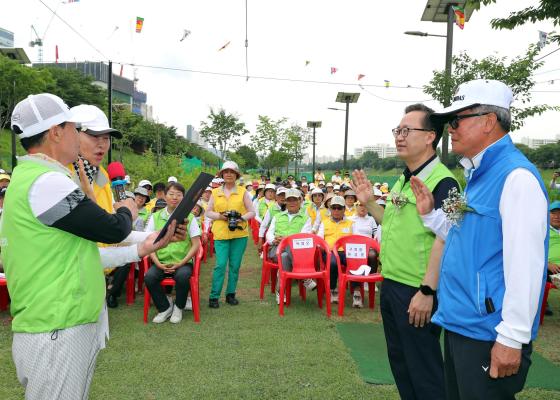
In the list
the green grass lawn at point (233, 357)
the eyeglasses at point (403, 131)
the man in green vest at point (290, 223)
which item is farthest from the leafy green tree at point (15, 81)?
the eyeglasses at point (403, 131)

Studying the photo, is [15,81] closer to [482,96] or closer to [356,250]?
[356,250]

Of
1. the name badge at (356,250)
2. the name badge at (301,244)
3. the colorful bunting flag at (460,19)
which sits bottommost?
the name badge at (356,250)

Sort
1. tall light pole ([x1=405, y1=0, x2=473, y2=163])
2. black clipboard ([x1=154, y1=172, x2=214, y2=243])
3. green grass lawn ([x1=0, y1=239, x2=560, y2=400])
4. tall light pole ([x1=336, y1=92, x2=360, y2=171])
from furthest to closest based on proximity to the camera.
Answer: tall light pole ([x1=336, y1=92, x2=360, y2=171]) < tall light pole ([x1=405, y1=0, x2=473, y2=163]) < green grass lawn ([x1=0, y1=239, x2=560, y2=400]) < black clipboard ([x1=154, y1=172, x2=214, y2=243])

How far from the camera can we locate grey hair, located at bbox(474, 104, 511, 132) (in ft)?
5.79

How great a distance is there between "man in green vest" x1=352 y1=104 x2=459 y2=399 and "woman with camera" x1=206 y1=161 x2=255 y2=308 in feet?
10.8

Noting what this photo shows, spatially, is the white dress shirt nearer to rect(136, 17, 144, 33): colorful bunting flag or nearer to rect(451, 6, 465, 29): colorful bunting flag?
rect(451, 6, 465, 29): colorful bunting flag

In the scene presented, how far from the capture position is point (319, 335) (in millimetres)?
4652

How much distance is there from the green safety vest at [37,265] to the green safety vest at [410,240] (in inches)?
63.4

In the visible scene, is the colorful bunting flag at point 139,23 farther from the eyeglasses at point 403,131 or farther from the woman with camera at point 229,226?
the eyeglasses at point 403,131

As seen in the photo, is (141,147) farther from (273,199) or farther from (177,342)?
(177,342)

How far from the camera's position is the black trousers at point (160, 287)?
16.9ft

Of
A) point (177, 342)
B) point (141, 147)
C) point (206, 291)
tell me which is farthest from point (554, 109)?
point (141, 147)

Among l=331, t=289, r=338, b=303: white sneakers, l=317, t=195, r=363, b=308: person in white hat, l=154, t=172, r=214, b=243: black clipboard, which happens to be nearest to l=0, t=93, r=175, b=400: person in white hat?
l=154, t=172, r=214, b=243: black clipboard

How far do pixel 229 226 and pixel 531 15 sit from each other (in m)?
4.49
